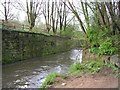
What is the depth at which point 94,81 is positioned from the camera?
5.26 m

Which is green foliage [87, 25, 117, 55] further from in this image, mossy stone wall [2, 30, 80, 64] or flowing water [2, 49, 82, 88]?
mossy stone wall [2, 30, 80, 64]

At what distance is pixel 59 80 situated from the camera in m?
6.06

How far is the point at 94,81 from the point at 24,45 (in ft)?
39.3

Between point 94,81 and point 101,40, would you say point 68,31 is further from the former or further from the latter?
point 94,81

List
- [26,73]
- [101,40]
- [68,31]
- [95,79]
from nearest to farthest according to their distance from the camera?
[95,79] → [101,40] → [26,73] → [68,31]

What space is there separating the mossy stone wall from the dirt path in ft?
27.3

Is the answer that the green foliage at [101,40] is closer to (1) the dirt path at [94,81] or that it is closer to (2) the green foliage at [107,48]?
(2) the green foliage at [107,48]

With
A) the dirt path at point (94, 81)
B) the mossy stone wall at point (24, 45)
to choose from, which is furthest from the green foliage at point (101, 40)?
the mossy stone wall at point (24, 45)

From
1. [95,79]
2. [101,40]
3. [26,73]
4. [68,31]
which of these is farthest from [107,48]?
[68,31]

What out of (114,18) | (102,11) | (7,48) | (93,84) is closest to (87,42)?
(102,11)

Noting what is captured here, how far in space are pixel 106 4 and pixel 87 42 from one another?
3772mm

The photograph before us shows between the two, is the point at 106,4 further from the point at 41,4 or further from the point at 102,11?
the point at 41,4

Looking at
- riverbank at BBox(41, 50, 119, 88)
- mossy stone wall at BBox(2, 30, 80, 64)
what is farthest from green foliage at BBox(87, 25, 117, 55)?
mossy stone wall at BBox(2, 30, 80, 64)

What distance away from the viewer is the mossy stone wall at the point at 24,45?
1395 centimetres
